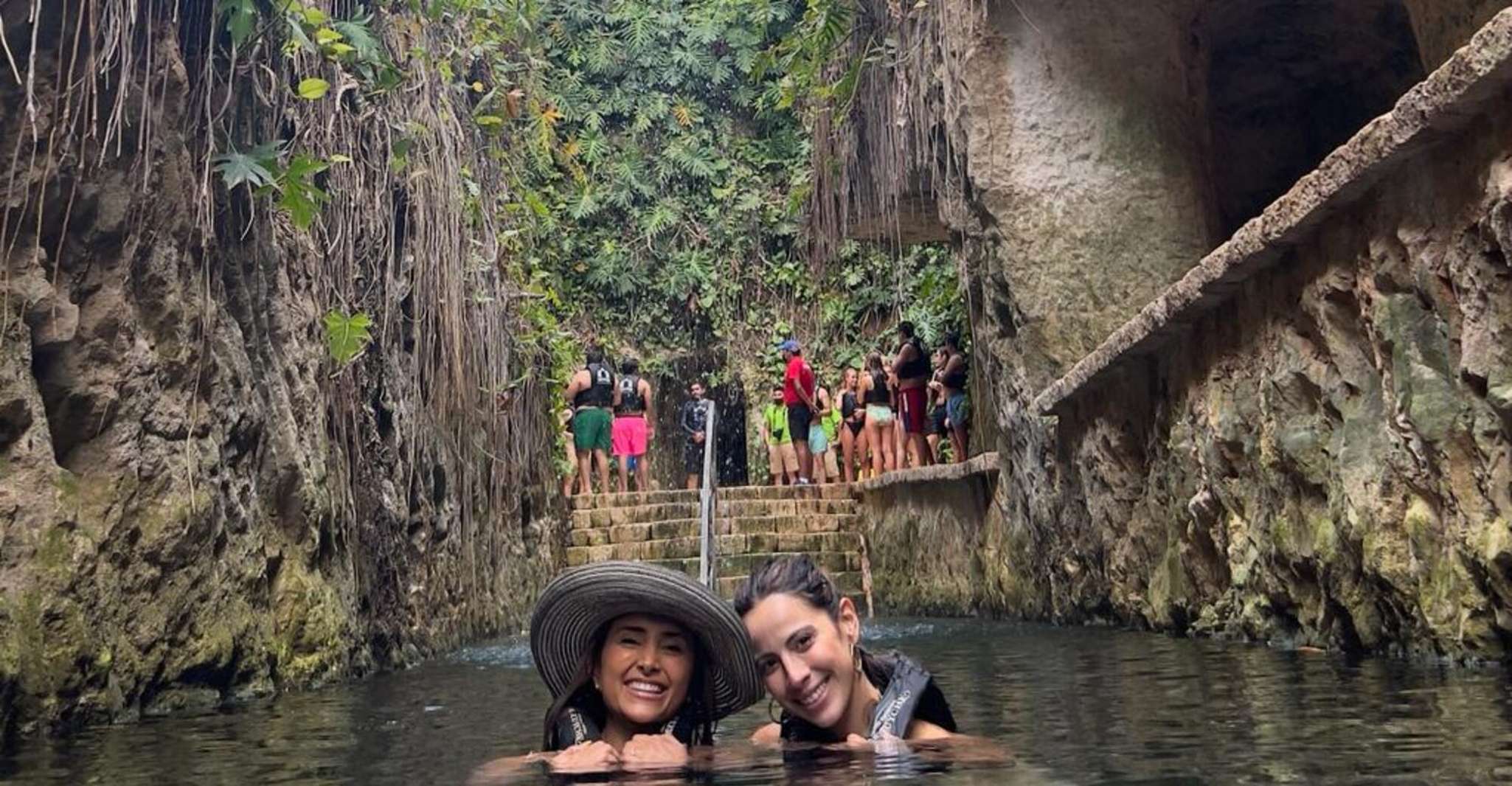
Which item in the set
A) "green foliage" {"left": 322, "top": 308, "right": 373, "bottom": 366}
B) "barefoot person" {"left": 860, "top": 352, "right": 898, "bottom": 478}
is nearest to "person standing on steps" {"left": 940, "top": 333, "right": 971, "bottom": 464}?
"barefoot person" {"left": 860, "top": 352, "right": 898, "bottom": 478}

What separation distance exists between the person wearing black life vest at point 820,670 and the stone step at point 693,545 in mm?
11251

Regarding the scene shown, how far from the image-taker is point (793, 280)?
2422 centimetres

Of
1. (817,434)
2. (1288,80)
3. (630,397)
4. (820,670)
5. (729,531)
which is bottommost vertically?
(820,670)

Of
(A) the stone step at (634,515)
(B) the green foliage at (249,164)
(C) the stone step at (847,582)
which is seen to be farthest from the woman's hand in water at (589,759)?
(A) the stone step at (634,515)

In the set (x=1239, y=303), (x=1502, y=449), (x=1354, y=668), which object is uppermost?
(x=1239, y=303)

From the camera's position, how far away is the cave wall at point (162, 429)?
4914 millimetres

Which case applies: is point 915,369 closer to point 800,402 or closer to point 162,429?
point 800,402

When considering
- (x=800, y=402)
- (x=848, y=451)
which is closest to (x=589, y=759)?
(x=800, y=402)

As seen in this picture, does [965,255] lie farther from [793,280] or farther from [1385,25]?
[793,280]

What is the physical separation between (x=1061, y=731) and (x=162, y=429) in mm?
3300

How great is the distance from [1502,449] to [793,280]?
19.8m

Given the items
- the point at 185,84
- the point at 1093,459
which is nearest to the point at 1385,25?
the point at 1093,459

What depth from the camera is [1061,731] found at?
4.15 m

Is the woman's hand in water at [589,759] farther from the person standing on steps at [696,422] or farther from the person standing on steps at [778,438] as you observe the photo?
the person standing on steps at [778,438]
